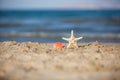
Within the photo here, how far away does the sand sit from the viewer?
4211 mm

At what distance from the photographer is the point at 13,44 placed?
23.9 feet

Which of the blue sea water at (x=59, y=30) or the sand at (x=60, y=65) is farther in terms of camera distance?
the blue sea water at (x=59, y=30)

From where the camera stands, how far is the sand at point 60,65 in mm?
4211

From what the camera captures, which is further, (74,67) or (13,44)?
(13,44)

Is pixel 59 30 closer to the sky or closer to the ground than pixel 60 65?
closer to the sky

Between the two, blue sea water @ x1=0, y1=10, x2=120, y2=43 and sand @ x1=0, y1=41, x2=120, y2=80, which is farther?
blue sea water @ x1=0, y1=10, x2=120, y2=43

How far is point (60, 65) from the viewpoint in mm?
4809

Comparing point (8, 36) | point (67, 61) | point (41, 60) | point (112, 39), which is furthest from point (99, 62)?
point (8, 36)

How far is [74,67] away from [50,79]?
73cm

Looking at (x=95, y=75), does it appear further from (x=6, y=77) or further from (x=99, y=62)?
(x=6, y=77)

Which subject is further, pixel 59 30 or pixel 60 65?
pixel 59 30

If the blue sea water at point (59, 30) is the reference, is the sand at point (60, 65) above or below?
below

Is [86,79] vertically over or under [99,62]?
under

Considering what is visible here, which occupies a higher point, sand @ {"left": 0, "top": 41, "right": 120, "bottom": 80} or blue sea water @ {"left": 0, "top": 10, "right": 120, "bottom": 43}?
blue sea water @ {"left": 0, "top": 10, "right": 120, "bottom": 43}
